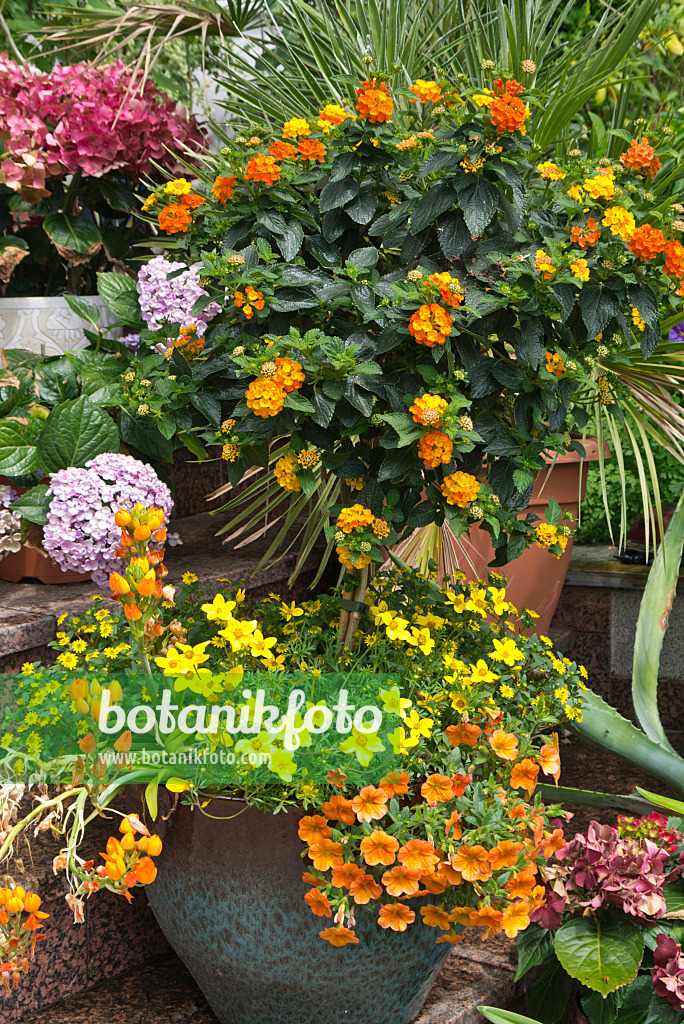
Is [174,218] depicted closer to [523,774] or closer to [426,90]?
[426,90]

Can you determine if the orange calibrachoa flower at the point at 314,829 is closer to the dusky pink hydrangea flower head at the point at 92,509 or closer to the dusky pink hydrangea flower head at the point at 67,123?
the dusky pink hydrangea flower head at the point at 92,509

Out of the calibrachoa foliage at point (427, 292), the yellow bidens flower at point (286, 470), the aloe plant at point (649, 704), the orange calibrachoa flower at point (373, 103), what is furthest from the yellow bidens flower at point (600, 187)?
the aloe plant at point (649, 704)

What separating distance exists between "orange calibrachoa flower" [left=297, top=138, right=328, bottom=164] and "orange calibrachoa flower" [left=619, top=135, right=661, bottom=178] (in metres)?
A: 0.39

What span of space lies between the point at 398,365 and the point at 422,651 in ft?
1.24

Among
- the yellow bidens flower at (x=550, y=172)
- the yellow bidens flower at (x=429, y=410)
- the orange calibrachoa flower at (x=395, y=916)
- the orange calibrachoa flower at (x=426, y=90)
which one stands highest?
the orange calibrachoa flower at (x=426, y=90)

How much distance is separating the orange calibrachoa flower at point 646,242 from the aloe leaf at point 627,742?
67 centimetres

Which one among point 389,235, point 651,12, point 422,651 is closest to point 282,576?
point 422,651

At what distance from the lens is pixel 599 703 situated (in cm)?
141

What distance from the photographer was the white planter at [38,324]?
187 centimetres

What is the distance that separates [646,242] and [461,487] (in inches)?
14.1

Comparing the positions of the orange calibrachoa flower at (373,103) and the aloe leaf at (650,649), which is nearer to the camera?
the orange calibrachoa flower at (373,103)

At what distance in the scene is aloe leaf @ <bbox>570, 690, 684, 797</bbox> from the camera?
138 cm

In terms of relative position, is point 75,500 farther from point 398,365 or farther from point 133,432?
point 398,365

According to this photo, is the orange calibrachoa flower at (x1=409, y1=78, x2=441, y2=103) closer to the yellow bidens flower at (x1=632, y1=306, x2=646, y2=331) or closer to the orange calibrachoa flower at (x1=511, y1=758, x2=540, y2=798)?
the yellow bidens flower at (x1=632, y1=306, x2=646, y2=331)
